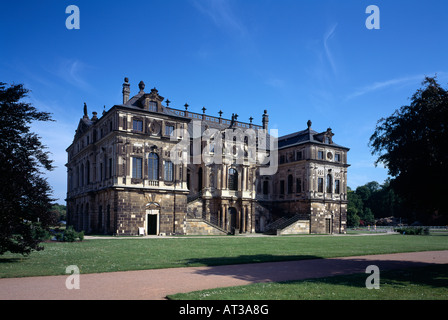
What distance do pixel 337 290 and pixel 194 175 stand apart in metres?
42.1

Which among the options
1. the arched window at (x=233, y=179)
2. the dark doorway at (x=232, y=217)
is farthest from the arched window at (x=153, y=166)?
the dark doorway at (x=232, y=217)

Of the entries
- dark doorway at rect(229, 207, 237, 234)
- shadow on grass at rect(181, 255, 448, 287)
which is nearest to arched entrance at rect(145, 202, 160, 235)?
dark doorway at rect(229, 207, 237, 234)

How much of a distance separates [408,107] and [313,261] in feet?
27.7

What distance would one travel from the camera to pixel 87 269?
1355 centimetres

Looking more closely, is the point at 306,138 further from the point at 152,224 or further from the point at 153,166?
the point at 152,224

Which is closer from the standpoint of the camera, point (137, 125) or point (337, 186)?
point (137, 125)

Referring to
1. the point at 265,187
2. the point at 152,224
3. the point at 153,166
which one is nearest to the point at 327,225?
the point at 265,187

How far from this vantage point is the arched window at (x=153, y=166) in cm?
3919

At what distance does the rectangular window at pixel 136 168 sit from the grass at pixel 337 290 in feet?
95.0

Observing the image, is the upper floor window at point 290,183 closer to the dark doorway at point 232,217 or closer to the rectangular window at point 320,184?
the rectangular window at point 320,184

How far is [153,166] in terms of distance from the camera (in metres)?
39.4

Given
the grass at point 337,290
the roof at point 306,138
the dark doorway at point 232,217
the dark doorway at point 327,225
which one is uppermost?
the roof at point 306,138
